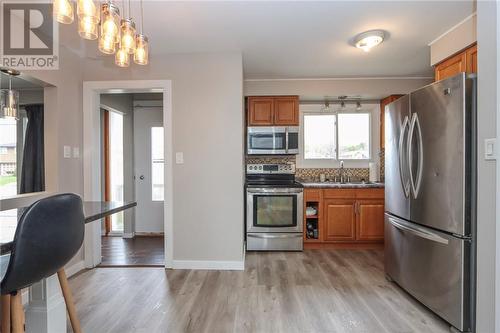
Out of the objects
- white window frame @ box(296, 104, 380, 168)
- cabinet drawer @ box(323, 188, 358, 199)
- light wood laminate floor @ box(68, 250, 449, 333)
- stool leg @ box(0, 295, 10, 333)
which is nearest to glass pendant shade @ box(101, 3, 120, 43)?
stool leg @ box(0, 295, 10, 333)

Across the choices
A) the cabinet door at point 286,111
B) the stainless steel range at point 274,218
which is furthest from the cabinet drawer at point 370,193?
the cabinet door at point 286,111

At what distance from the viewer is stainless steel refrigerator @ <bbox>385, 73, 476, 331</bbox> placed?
165 centimetres

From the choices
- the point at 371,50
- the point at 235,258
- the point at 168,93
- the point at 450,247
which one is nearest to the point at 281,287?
the point at 235,258

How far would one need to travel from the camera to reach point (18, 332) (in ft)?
3.53

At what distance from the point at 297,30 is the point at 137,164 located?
3254 mm

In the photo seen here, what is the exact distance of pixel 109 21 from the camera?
4.65ft

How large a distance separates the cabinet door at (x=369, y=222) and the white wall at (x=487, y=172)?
201 cm

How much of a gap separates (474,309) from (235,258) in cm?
202

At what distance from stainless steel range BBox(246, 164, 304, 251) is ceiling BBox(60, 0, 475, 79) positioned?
166cm

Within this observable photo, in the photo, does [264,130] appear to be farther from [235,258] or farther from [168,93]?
[235,258]

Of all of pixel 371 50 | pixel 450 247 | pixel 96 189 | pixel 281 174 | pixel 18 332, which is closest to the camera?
pixel 18 332

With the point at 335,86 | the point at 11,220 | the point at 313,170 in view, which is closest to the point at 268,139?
the point at 313,170

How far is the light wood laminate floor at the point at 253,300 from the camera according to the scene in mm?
1824

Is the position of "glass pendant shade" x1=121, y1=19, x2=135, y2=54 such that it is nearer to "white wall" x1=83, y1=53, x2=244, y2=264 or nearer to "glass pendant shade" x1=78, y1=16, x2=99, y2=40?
"glass pendant shade" x1=78, y1=16, x2=99, y2=40
